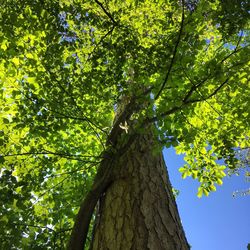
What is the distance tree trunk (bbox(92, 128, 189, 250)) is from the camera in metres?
2.80

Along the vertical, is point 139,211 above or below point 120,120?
below

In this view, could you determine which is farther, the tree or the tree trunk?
the tree

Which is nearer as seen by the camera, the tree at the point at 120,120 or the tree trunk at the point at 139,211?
the tree trunk at the point at 139,211

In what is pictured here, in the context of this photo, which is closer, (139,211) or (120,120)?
(139,211)

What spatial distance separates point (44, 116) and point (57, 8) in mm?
1253

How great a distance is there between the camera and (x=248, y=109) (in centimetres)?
388

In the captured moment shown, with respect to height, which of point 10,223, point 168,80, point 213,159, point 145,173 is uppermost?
point 213,159

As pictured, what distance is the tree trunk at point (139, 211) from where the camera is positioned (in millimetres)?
2799

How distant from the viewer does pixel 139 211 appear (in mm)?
3086

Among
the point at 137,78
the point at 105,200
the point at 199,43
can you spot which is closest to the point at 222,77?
the point at 199,43

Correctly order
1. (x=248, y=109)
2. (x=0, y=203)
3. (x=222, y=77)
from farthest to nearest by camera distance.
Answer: (x=248, y=109) < (x=0, y=203) < (x=222, y=77)

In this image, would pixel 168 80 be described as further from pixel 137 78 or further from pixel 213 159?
pixel 213 159

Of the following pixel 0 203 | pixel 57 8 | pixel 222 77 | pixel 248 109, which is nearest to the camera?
pixel 222 77

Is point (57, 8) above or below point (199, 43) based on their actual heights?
above
